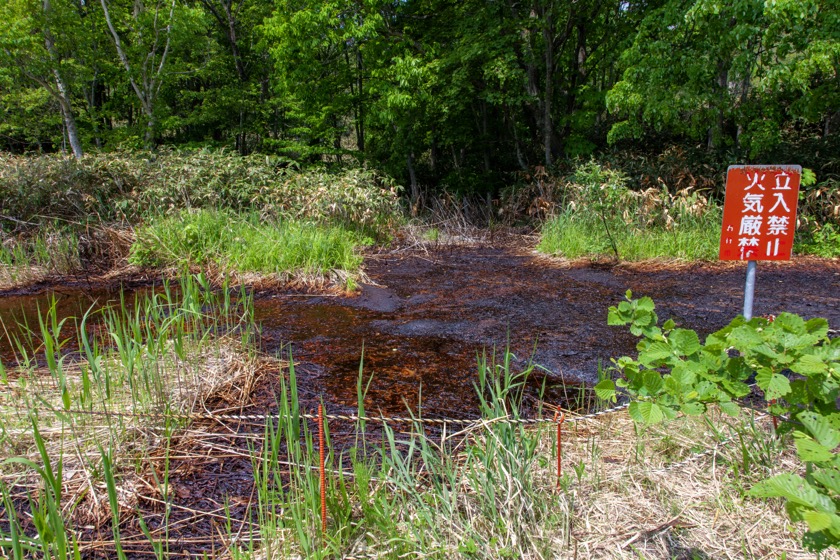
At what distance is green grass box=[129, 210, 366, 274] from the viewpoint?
18.7 feet

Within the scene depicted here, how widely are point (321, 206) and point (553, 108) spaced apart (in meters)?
6.70

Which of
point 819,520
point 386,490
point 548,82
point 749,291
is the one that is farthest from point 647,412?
point 548,82

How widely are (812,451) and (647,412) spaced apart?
365 mm

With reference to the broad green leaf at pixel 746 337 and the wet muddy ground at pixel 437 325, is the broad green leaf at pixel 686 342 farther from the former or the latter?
the wet muddy ground at pixel 437 325

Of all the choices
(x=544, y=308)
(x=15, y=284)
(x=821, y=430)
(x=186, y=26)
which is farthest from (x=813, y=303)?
(x=186, y=26)

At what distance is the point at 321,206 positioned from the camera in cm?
711

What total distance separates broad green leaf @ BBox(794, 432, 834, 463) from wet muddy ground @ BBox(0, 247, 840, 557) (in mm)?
1153

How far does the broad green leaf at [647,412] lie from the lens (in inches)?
55.9

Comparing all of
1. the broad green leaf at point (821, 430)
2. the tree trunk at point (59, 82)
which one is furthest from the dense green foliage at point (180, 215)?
the broad green leaf at point (821, 430)

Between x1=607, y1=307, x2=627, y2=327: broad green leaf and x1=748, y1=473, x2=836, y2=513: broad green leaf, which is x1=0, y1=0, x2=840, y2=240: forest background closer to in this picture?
x1=607, y1=307, x2=627, y2=327: broad green leaf

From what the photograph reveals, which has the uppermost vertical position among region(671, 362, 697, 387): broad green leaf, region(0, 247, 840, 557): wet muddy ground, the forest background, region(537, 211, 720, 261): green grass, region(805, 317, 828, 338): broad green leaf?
the forest background

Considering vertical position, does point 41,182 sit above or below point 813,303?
above

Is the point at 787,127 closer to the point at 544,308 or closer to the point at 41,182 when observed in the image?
the point at 544,308

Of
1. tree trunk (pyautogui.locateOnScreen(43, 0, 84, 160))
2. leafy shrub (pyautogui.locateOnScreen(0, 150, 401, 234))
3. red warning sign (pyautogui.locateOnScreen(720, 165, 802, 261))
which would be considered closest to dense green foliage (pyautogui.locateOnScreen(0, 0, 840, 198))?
tree trunk (pyautogui.locateOnScreen(43, 0, 84, 160))
